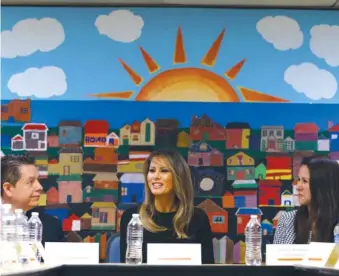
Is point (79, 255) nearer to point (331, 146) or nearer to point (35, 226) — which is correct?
point (35, 226)

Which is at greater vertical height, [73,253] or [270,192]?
[270,192]

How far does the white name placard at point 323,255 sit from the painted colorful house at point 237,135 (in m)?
1.50

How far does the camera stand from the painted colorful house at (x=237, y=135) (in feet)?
14.3

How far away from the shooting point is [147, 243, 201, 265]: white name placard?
296cm

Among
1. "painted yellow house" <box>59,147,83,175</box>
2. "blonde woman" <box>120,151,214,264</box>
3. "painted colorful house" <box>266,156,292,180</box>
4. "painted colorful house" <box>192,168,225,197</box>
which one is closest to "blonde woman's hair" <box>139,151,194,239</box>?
"blonde woman" <box>120,151,214,264</box>

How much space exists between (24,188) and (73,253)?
3.20ft

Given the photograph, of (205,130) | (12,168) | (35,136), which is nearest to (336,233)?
(205,130)

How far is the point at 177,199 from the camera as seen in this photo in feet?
12.5

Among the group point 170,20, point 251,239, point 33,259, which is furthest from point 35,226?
point 170,20

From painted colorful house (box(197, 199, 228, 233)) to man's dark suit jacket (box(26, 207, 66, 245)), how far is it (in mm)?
960

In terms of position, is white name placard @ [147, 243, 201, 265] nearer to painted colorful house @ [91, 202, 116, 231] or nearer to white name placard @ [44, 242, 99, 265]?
white name placard @ [44, 242, 99, 265]

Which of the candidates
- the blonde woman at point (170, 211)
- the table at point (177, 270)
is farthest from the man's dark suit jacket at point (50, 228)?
the table at point (177, 270)

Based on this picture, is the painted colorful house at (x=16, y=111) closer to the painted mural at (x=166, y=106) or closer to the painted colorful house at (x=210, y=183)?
the painted mural at (x=166, y=106)

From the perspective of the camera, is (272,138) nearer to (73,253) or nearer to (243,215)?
(243,215)
